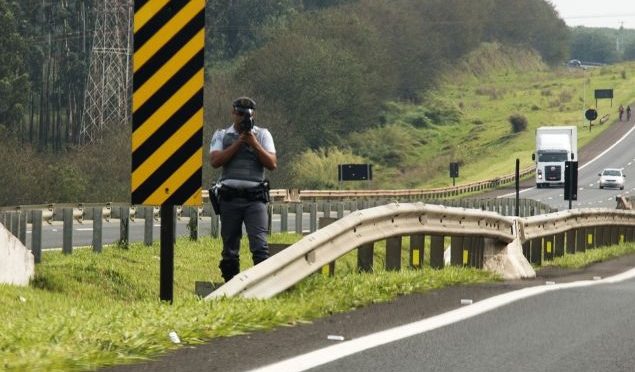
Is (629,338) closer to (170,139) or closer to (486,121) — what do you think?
(170,139)

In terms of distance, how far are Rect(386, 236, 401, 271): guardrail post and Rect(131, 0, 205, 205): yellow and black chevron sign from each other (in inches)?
188

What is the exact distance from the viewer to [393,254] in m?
14.9

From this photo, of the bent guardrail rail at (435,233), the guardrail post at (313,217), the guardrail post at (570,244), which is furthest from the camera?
the guardrail post at (313,217)

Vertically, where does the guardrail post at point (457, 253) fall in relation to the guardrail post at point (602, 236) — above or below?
above

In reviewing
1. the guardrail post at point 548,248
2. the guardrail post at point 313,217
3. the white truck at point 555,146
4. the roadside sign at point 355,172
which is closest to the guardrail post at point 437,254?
the guardrail post at point 548,248

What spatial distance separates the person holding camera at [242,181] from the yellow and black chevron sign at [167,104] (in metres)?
2.13

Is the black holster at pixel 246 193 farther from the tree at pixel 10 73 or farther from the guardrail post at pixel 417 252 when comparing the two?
the tree at pixel 10 73

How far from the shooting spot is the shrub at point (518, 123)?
134 metres

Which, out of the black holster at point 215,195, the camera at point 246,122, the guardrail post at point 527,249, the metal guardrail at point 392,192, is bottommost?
the metal guardrail at point 392,192

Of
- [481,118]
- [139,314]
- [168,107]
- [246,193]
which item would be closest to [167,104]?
[168,107]

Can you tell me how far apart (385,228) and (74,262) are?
26.5 feet

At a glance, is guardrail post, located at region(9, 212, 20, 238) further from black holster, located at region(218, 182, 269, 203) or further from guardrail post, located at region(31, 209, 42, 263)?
black holster, located at region(218, 182, 269, 203)

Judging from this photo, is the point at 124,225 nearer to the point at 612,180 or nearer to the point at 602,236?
the point at 602,236

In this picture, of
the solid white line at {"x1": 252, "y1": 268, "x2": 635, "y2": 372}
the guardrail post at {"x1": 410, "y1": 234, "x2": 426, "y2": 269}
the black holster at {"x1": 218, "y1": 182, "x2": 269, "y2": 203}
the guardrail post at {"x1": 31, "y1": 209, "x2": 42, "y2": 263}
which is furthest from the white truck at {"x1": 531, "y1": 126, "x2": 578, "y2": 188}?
the solid white line at {"x1": 252, "y1": 268, "x2": 635, "y2": 372}
